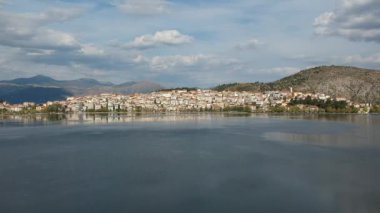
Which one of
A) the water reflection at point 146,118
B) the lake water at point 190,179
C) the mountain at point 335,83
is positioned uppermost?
the mountain at point 335,83

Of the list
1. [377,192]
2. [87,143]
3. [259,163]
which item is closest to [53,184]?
[259,163]

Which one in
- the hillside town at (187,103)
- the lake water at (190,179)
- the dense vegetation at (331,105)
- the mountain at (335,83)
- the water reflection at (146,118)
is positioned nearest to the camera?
the lake water at (190,179)

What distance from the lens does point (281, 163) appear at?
20609 millimetres

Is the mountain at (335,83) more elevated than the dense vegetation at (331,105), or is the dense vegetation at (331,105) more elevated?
the mountain at (335,83)

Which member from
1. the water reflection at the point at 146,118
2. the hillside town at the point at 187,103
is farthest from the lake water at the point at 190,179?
the hillside town at the point at 187,103

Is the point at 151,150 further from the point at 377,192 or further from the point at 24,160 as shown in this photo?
the point at 377,192

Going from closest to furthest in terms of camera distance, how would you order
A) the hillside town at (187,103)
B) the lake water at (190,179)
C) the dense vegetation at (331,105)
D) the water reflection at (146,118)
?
the lake water at (190,179), the water reflection at (146,118), the dense vegetation at (331,105), the hillside town at (187,103)

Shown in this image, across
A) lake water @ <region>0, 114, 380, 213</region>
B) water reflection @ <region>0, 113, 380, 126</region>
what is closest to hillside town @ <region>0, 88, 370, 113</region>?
water reflection @ <region>0, 113, 380, 126</region>

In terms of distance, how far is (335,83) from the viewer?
124188 millimetres

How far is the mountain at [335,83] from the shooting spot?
11538 cm

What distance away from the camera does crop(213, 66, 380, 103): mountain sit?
379 ft

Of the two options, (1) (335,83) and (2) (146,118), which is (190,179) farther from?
(1) (335,83)

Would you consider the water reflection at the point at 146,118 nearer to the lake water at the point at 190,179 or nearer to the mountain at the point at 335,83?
the lake water at the point at 190,179

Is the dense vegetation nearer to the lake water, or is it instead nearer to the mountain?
the mountain
